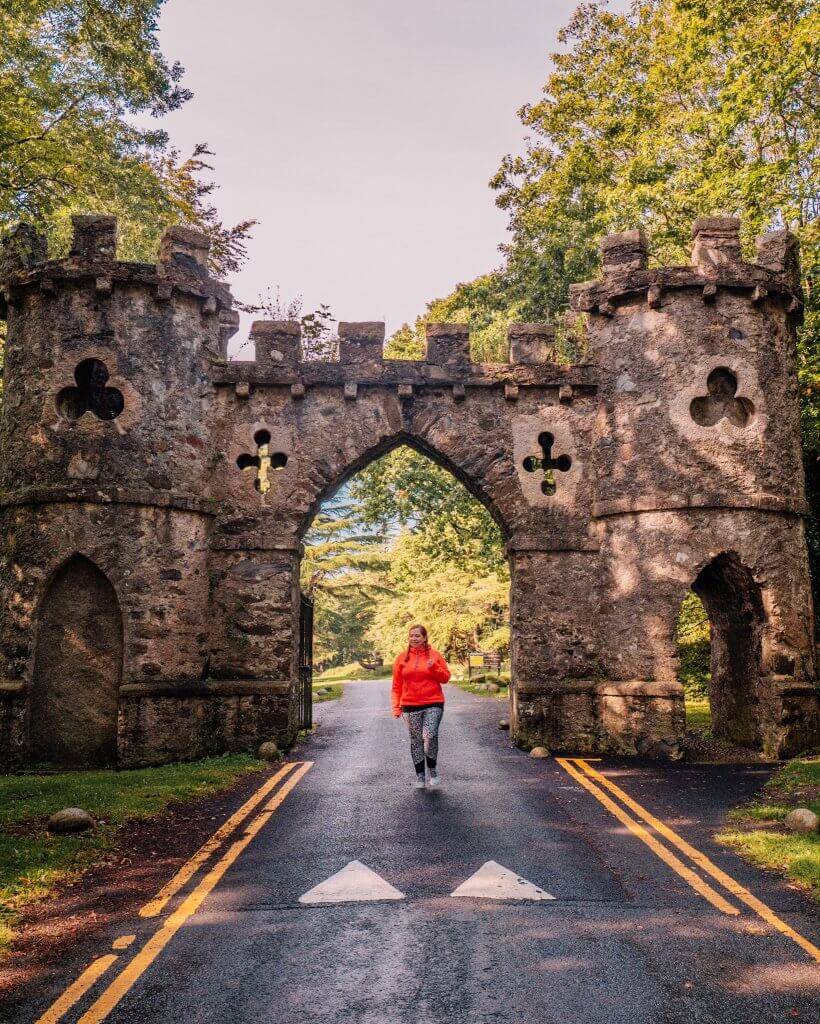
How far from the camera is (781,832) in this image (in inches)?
289

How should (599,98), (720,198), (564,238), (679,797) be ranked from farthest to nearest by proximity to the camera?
(599,98), (564,238), (720,198), (679,797)

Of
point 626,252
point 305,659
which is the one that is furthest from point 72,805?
point 626,252

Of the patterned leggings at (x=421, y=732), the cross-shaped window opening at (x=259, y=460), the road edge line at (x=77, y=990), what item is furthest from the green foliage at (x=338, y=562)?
the road edge line at (x=77, y=990)

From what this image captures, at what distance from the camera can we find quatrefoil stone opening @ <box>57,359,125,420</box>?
12336 millimetres

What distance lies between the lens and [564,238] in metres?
21.5

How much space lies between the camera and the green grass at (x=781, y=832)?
620 centimetres

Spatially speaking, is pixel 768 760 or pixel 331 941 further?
pixel 768 760

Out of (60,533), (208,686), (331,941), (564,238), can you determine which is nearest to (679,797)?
(331,941)

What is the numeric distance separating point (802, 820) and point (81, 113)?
1707cm

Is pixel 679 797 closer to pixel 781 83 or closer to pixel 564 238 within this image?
pixel 781 83

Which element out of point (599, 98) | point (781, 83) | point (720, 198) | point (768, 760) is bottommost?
point (768, 760)

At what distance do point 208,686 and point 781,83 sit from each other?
46.6 ft

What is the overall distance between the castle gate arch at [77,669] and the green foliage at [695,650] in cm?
1313

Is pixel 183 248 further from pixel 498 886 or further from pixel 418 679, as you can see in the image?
pixel 498 886
